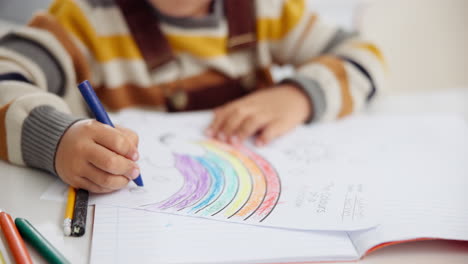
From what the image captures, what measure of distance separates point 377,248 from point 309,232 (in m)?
0.05

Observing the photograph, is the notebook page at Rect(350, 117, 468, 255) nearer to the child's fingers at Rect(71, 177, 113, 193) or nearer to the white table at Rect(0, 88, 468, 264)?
the white table at Rect(0, 88, 468, 264)

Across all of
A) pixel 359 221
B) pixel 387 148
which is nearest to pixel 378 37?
pixel 387 148

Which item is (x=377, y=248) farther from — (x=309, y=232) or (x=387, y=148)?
(x=387, y=148)

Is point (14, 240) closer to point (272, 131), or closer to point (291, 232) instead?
point (291, 232)

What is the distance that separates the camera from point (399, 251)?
12.2 inches

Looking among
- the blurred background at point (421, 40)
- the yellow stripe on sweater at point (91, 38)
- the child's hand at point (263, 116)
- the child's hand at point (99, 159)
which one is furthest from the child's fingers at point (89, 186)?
the blurred background at point (421, 40)

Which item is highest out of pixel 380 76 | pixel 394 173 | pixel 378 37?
pixel 378 37

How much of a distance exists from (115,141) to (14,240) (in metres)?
0.10

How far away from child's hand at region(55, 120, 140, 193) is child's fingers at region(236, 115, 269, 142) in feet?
0.54

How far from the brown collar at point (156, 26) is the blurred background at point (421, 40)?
1.21 ft

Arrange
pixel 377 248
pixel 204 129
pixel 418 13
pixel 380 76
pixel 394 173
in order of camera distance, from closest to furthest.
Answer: pixel 377 248 → pixel 394 173 → pixel 204 129 → pixel 380 76 → pixel 418 13

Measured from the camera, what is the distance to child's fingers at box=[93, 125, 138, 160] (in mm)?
347

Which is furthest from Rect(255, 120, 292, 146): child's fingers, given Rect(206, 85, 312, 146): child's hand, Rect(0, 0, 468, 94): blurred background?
Rect(0, 0, 468, 94): blurred background

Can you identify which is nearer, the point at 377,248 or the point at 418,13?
the point at 377,248
